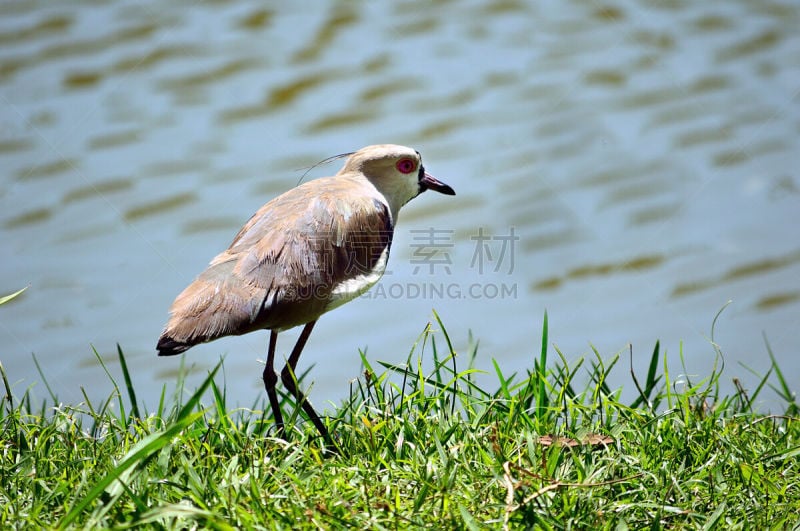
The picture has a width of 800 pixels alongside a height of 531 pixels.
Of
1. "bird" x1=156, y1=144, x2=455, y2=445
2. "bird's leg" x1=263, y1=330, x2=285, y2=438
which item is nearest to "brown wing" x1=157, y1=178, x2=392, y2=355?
"bird" x1=156, y1=144, x2=455, y2=445

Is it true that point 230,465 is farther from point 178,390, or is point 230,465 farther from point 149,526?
point 178,390

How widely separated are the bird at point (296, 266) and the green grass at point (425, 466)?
332 millimetres

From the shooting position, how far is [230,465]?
2.71 meters

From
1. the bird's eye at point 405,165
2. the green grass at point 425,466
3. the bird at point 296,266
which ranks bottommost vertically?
the green grass at point 425,466

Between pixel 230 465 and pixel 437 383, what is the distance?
93 cm

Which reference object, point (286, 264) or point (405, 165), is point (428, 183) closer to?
point (405, 165)

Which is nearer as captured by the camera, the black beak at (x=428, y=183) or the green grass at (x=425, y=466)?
the green grass at (x=425, y=466)

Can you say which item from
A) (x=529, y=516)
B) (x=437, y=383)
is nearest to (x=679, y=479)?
(x=529, y=516)

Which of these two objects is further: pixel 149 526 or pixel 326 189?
pixel 326 189

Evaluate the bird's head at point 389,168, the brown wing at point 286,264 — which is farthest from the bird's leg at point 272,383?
the bird's head at point 389,168

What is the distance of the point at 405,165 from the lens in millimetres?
4059

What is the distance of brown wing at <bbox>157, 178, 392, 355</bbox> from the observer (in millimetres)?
3176

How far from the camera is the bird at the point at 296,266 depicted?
3189mm

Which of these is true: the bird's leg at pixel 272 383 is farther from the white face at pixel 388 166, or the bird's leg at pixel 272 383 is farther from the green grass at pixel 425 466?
the white face at pixel 388 166
